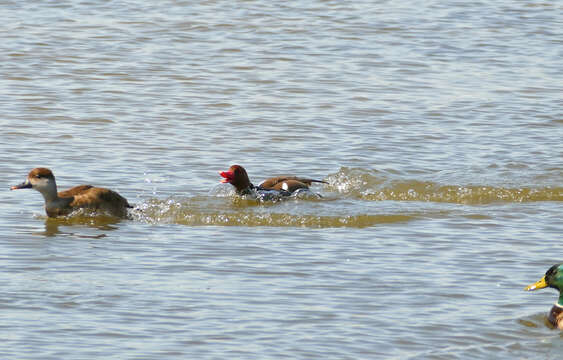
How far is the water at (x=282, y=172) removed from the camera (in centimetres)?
850

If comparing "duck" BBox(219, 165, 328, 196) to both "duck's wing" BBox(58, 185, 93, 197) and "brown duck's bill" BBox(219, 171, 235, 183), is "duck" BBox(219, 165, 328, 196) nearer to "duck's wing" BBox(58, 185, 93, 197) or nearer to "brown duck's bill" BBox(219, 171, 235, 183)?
"brown duck's bill" BBox(219, 171, 235, 183)

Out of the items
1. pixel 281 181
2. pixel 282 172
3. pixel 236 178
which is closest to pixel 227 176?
pixel 236 178

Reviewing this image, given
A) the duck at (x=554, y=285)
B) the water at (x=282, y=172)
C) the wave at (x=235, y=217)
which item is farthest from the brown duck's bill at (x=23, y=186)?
the duck at (x=554, y=285)

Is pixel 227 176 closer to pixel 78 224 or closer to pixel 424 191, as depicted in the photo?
pixel 78 224

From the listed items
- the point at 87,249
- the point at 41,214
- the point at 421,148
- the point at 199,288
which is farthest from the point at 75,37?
the point at 199,288

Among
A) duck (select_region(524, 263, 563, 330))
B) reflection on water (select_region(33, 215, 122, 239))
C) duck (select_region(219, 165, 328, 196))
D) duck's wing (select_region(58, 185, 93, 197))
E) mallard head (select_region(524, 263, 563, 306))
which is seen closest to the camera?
duck (select_region(524, 263, 563, 330))

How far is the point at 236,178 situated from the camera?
1295cm

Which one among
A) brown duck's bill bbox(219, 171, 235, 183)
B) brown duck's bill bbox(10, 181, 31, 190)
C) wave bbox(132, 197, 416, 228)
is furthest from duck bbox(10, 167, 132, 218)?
brown duck's bill bbox(219, 171, 235, 183)

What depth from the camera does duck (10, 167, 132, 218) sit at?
39.0ft

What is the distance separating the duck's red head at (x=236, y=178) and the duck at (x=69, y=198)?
1320mm

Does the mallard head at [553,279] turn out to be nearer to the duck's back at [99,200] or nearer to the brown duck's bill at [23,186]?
the duck's back at [99,200]

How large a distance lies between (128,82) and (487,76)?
5.87 m

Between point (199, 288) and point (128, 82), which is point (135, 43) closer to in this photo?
point (128, 82)

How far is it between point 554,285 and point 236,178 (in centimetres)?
465
